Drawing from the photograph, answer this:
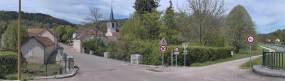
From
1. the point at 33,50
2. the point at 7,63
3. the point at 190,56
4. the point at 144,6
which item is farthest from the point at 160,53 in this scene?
the point at 33,50

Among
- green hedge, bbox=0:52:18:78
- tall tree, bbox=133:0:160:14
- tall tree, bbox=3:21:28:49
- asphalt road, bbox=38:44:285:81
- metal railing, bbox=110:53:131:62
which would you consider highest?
tall tree, bbox=133:0:160:14

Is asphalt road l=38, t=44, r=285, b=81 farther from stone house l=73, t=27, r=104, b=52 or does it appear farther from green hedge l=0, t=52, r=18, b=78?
stone house l=73, t=27, r=104, b=52

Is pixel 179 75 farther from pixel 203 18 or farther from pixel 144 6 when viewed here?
pixel 144 6

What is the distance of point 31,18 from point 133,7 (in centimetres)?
17017

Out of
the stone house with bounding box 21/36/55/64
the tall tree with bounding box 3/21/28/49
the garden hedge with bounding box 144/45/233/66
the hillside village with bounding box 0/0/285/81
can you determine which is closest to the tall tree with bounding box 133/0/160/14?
the hillside village with bounding box 0/0/285/81

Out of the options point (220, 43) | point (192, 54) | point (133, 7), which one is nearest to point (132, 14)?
point (133, 7)

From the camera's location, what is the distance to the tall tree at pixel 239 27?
1890 inches

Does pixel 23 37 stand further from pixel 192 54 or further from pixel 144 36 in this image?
pixel 192 54

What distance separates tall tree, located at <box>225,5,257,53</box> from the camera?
1890 inches

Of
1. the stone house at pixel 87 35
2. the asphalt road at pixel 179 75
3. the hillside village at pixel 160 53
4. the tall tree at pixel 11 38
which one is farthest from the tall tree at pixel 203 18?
the tall tree at pixel 11 38

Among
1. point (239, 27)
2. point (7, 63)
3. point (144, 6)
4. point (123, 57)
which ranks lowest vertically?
point (123, 57)

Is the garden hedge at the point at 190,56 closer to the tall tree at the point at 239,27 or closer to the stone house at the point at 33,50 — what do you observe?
the tall tree at the point at 239,27

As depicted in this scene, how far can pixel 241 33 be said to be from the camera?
4819 cm

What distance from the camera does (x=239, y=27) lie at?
4797cm
